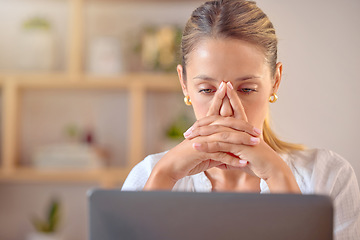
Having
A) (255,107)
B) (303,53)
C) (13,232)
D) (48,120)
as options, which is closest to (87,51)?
(48,120)

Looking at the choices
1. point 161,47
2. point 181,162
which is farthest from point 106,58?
point 181,162

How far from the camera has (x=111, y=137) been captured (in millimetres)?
3205

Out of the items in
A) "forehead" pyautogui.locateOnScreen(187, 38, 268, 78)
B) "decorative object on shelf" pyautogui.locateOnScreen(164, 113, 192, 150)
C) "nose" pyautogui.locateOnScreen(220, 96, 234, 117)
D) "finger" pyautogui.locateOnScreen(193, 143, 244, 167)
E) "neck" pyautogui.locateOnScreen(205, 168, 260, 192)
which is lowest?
"decorative object on shelf" pyautogui.locateOnScreen(164, 113, 192, 150)

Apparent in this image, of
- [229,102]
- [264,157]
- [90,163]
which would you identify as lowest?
[90,163]

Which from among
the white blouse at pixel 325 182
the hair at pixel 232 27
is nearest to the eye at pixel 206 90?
the hair at pixel 232 27

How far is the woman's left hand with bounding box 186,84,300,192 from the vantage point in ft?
3.72

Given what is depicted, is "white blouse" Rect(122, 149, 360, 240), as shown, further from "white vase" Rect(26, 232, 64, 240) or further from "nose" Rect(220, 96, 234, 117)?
"white vase" Rect(26, 232, 64, 240)

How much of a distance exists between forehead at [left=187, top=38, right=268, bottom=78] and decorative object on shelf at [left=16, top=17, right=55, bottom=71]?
1.90 metres

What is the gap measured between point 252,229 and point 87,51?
2.69 meters

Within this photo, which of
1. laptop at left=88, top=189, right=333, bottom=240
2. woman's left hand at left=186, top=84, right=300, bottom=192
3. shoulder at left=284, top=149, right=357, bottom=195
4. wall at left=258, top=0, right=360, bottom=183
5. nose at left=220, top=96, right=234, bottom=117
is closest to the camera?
laptop at left=88, top=189, right=333, bottom=240

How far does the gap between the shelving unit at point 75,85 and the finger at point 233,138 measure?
1.79m

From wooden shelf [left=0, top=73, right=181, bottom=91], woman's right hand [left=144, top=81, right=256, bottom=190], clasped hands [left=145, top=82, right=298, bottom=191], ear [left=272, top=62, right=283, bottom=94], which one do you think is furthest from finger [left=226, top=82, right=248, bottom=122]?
wooden shelf [left=0, top=73, right=181, bottom=91]

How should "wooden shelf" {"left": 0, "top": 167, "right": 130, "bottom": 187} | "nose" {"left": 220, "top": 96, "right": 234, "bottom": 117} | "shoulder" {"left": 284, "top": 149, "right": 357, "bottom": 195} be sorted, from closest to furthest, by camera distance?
"nose" {"left": 220, "top": 96, "right": 234, "bottom": 117} → "shoulder" {"left": 284, "top": 149, "right": 357, "bottom": 195} → "wooden shelf" {"left": 0, "top": 167, "right": 130, "bottom": 187}

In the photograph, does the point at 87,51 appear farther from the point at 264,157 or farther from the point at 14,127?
the point at 264,157
